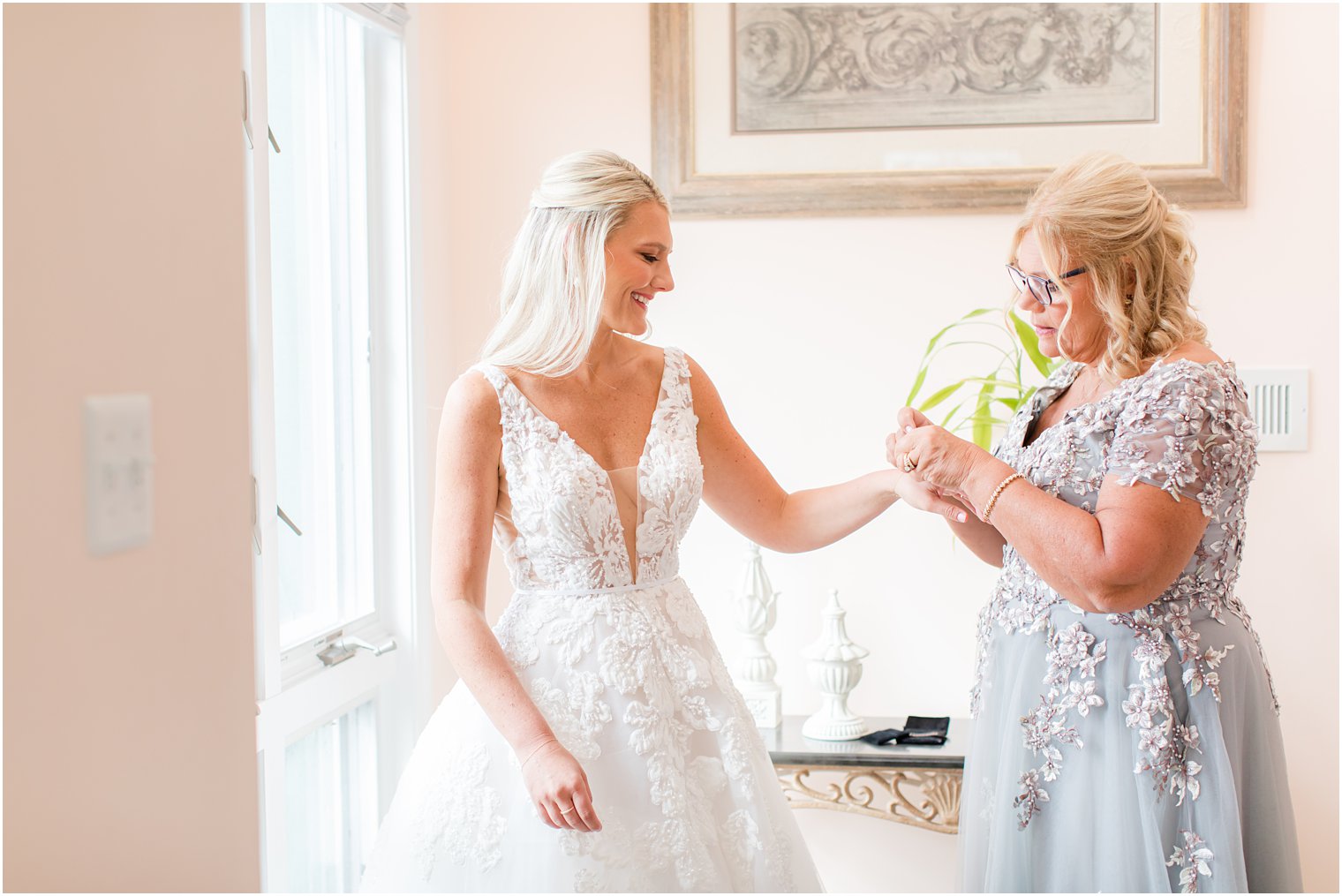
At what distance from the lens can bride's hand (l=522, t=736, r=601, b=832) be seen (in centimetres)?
142

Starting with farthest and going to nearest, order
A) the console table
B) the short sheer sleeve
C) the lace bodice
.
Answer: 1. the console table
2. the lace bodice
3. the short sheer sleeve

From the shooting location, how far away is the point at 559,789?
4.67 feet

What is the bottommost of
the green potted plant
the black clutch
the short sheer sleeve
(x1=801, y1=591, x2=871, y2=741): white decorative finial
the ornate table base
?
the ornate table base

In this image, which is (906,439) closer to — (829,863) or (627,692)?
(627,692)

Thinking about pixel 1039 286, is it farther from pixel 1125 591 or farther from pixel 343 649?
pixel 343 649

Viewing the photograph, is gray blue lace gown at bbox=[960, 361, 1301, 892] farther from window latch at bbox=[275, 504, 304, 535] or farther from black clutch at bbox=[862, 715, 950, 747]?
window latch at bbox=[275, 504, 304, 535]

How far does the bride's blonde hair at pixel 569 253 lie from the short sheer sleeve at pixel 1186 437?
77 cm

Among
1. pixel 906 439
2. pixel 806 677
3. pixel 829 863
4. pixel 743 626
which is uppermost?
pixel 906 439

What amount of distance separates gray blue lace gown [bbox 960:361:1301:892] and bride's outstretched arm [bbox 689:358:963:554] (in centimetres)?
32

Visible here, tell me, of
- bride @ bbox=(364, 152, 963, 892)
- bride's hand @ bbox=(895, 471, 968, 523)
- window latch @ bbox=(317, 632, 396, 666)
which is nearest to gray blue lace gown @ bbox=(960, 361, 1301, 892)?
bride's hand @ bbox=(895, 471, 968, 523)

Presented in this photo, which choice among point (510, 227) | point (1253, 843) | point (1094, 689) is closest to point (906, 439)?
point (1094, 689)

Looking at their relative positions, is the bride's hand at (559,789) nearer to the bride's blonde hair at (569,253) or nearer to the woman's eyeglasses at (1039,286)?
the bride's blonde hair at (569,253)

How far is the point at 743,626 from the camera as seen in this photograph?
8.21 ft

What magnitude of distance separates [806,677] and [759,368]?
752mm
